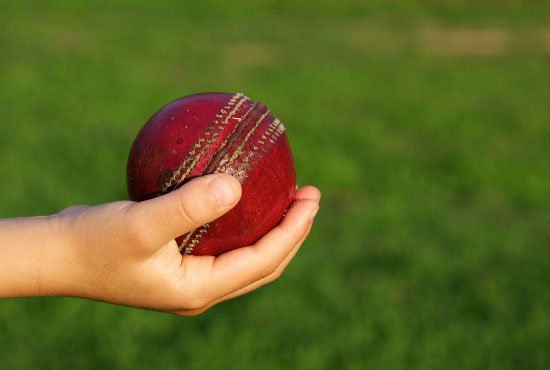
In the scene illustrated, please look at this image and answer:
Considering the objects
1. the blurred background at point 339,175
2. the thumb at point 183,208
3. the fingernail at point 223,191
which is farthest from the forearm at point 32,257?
the blurred background at point 339,175

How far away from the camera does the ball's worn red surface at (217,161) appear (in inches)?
108

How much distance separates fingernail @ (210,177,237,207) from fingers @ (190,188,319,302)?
326 millimetres

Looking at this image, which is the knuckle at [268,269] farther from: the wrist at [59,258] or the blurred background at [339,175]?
the blurred background at [339,175]

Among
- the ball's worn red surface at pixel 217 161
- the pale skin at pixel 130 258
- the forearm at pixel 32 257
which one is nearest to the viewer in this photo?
the pale skin at pixel 130 258

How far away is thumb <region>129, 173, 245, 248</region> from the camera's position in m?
2.38

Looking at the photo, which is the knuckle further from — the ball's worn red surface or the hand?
the ball's worn red surface

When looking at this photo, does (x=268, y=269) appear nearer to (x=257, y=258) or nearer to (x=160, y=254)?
(x=257, y=258)

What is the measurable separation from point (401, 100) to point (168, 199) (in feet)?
30.7

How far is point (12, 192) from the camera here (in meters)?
7.08

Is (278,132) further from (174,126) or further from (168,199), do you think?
(168,199)

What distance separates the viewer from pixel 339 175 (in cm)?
802

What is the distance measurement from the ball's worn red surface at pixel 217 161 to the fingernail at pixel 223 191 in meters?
0.29

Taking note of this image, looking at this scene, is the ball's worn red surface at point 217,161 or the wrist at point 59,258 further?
the ball's worn red surface at point 217,161

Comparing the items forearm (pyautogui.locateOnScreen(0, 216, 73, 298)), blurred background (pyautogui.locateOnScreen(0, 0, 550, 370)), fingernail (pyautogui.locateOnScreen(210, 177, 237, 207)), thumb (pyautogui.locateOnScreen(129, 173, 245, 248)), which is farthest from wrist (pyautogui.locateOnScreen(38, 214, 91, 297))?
blurred background (pyautogui.locateOnScreen(0, 0, 550, 370))
